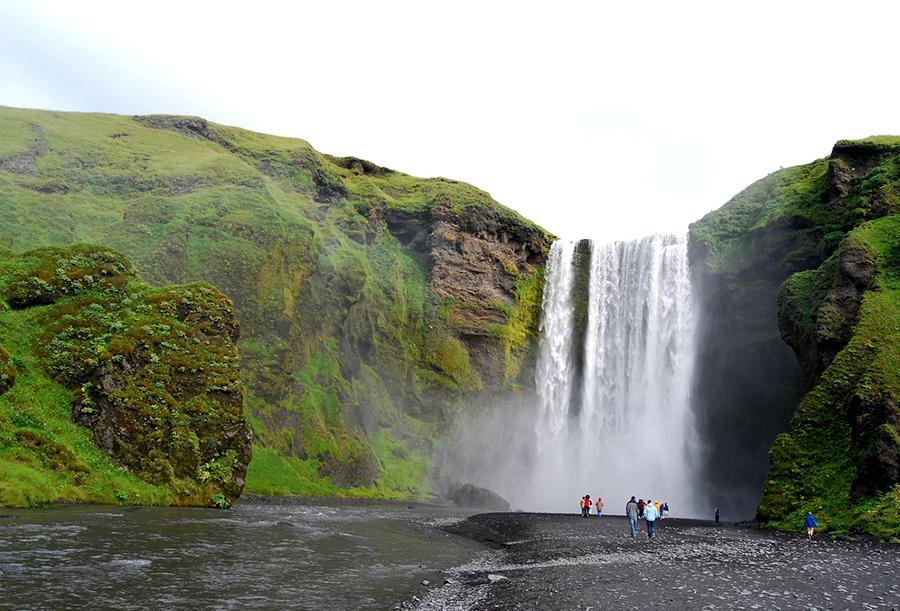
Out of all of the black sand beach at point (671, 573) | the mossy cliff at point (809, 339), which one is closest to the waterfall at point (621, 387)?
the mossy cliff at point (809, 339)

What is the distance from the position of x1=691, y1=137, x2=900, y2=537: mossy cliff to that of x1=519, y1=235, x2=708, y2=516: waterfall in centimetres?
295

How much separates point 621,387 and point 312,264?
3741 centimetres

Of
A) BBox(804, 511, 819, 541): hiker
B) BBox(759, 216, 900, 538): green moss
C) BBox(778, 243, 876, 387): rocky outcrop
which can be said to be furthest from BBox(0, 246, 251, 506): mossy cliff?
BBox(778, 243, 876, 387): rocky outcrop

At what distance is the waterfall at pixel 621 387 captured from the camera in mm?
61812

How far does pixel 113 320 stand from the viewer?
35.1 meters

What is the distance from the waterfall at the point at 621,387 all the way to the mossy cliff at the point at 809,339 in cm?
295

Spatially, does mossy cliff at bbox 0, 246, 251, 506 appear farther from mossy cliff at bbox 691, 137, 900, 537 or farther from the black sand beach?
mossy cliff at bbox 691, 137, 900, 537

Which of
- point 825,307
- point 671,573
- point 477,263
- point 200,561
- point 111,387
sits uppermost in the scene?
point 477,263

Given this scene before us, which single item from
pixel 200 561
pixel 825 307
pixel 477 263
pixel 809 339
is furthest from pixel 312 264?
pixel 200 561

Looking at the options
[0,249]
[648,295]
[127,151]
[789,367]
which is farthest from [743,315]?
[127,151]

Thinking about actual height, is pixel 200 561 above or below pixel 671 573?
below

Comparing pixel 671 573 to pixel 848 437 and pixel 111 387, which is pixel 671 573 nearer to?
pixel 848 437

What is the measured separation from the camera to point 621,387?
6738cm

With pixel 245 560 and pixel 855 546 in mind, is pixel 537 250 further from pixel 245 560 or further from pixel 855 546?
pixel 245 560
